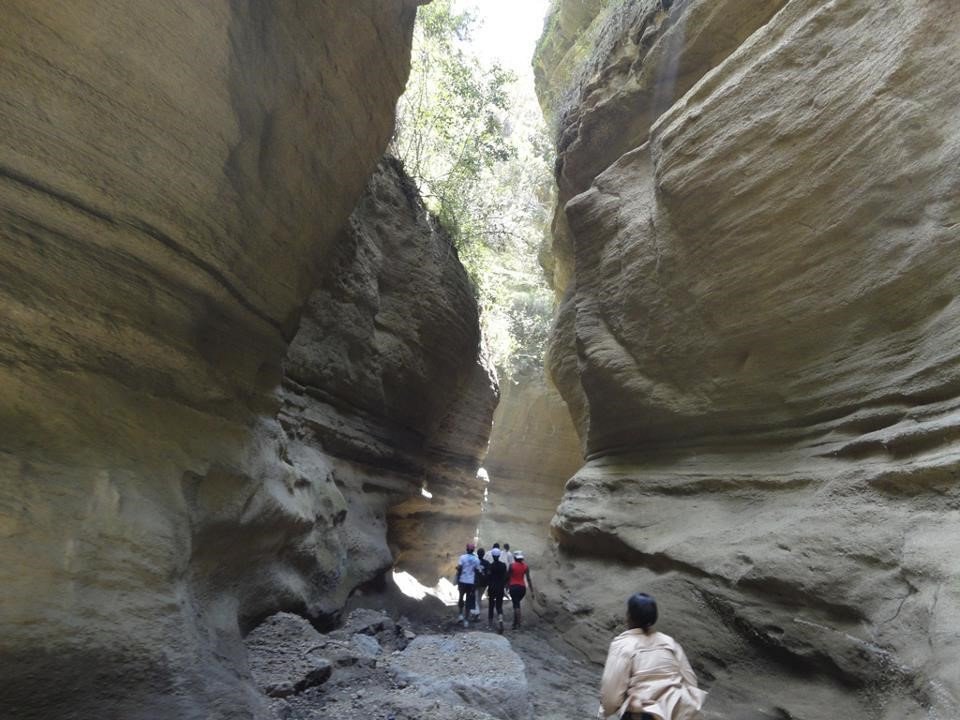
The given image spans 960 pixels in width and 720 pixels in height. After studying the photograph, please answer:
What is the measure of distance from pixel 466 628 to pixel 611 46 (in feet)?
33.2

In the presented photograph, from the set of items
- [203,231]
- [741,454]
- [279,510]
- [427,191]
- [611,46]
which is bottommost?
[279,510]

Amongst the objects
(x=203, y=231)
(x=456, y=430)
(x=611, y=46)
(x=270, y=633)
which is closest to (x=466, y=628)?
(x=270, y=633)

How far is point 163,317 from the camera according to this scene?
13.1 ft

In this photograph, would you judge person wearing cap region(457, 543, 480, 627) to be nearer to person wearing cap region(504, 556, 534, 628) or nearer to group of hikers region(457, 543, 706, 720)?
person wearing cap region(504, 556, 534, 628)

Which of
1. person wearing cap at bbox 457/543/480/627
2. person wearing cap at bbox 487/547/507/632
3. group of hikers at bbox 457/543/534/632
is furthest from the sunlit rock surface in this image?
person wearing cap at bbox 487/547/507/632

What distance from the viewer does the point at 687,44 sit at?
821cm

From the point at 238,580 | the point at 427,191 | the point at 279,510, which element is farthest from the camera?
the point at 427,191

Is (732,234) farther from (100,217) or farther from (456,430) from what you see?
(456,430)

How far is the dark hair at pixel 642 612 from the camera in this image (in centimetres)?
303

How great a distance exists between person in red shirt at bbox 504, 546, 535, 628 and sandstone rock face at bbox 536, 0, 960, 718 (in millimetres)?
1088

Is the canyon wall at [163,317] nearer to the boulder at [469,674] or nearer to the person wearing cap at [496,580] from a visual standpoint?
the boulder at [469,674]

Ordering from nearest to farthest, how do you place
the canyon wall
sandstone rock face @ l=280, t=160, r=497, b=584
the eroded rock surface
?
1. the canyon wall
2. the eroded rock surface
3. sandstone rock face @ l=280, t=160, r=497, b=584

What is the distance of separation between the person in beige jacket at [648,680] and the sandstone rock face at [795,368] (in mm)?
1558

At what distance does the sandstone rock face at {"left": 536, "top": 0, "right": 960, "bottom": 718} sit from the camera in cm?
417
